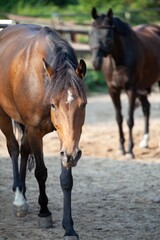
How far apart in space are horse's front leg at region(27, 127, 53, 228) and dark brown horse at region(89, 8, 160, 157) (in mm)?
3780

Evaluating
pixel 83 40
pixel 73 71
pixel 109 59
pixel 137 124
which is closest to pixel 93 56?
pixel 109 59

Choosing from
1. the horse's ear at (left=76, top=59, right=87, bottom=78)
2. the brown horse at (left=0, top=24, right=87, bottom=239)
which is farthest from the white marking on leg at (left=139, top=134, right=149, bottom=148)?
the horse's ear at (left=76, top=59, right=87, bottom=78)

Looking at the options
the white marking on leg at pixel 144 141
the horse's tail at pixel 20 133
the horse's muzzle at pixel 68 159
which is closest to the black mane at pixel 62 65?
the horse's muzzle at pixel 68 159

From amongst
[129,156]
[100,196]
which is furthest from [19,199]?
[129,156]

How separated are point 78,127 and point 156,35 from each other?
249 inches

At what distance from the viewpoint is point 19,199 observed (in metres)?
5.84

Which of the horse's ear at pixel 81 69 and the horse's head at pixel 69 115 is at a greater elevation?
the horse's ear at pixel 81 69

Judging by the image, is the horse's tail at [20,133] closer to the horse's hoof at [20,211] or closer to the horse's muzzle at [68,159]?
the horse's hoof at [20,211]

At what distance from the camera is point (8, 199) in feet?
20.6

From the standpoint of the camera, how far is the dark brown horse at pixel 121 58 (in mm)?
9039

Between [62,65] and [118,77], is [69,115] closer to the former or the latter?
[62,65]

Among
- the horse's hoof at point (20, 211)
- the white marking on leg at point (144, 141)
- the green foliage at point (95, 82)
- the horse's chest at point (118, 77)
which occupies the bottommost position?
the green foliage at point (95, 82)

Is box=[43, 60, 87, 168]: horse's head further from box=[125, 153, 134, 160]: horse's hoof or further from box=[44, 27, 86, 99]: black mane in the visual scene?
box=[125, 153, 134, 160]: horse's hoof

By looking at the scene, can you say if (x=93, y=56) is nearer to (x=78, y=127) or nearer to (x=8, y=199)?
(x=8, y=199)
